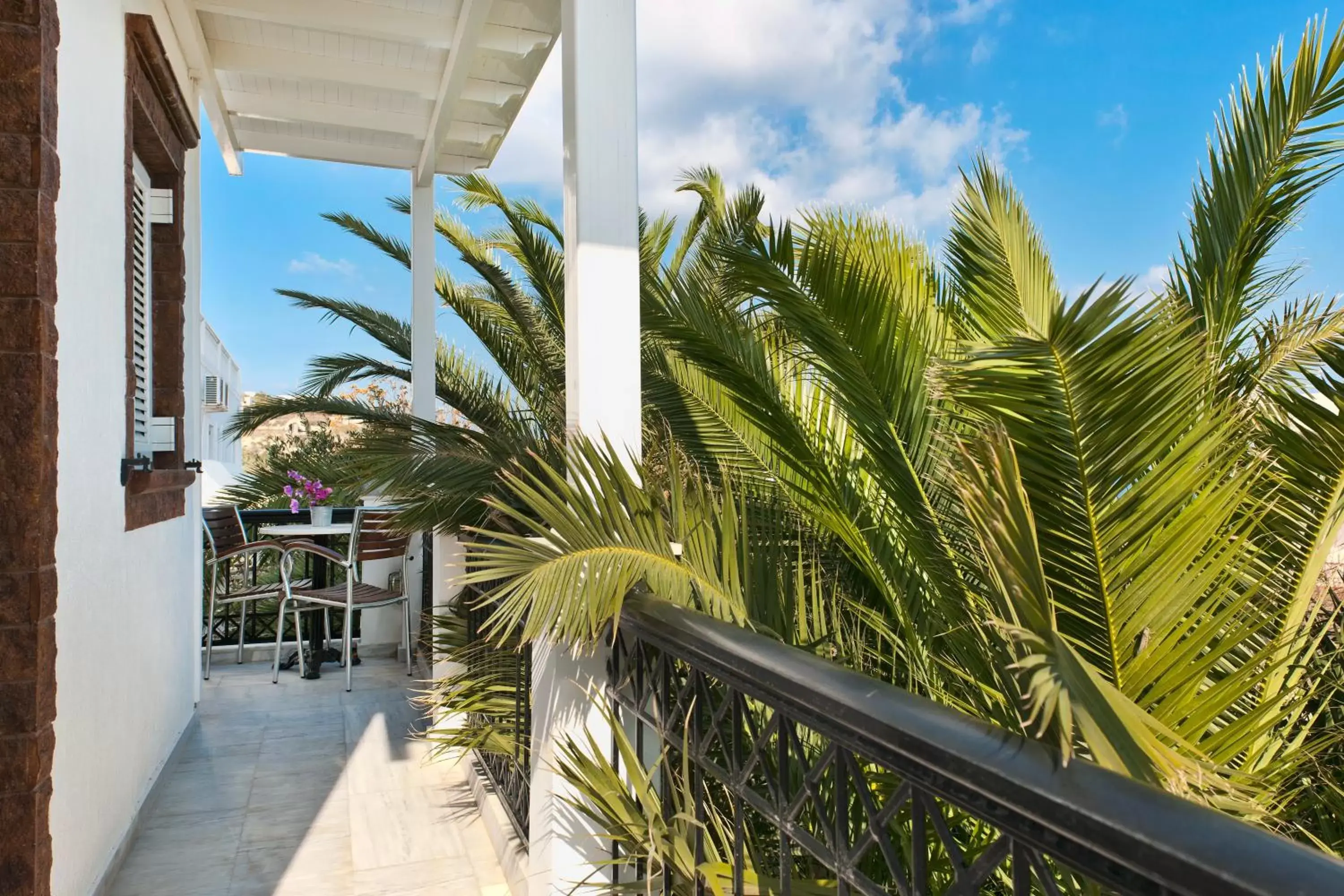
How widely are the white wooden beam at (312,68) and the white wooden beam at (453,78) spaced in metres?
0.13

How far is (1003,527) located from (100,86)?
98.1 inches

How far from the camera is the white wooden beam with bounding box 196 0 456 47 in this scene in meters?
3.30

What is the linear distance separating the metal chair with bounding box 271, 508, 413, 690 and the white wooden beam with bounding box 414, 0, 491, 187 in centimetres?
185

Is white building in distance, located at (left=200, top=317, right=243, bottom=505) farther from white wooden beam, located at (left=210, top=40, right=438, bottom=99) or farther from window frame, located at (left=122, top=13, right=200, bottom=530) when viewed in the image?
white wooden beam, located at (left=210, top=40, right=438, bottom=99)

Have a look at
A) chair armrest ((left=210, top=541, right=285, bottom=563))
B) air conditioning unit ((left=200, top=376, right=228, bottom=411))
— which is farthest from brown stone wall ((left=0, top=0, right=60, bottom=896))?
air conditioning unit ((left=200, top=376, right=228, bottom=411))

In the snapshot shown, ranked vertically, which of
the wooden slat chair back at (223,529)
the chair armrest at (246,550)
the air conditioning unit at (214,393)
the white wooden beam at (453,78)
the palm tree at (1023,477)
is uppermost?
the white wooden beam at (453,78)

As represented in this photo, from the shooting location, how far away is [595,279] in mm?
1894

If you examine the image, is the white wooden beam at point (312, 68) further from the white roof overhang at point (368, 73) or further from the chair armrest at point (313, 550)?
the chair armrest at point (313, 550)

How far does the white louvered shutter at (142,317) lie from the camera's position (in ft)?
9.85

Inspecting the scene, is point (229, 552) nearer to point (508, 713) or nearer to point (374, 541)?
point (374, 541)

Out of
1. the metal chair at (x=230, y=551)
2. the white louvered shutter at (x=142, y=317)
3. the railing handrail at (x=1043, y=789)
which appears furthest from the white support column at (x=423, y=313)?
the railing handrail at (x=1043, y=789)

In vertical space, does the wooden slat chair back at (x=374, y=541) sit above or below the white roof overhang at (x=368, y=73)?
below

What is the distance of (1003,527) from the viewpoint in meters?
0.79

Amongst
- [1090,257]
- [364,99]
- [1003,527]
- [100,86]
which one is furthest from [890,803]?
[1090,257]
